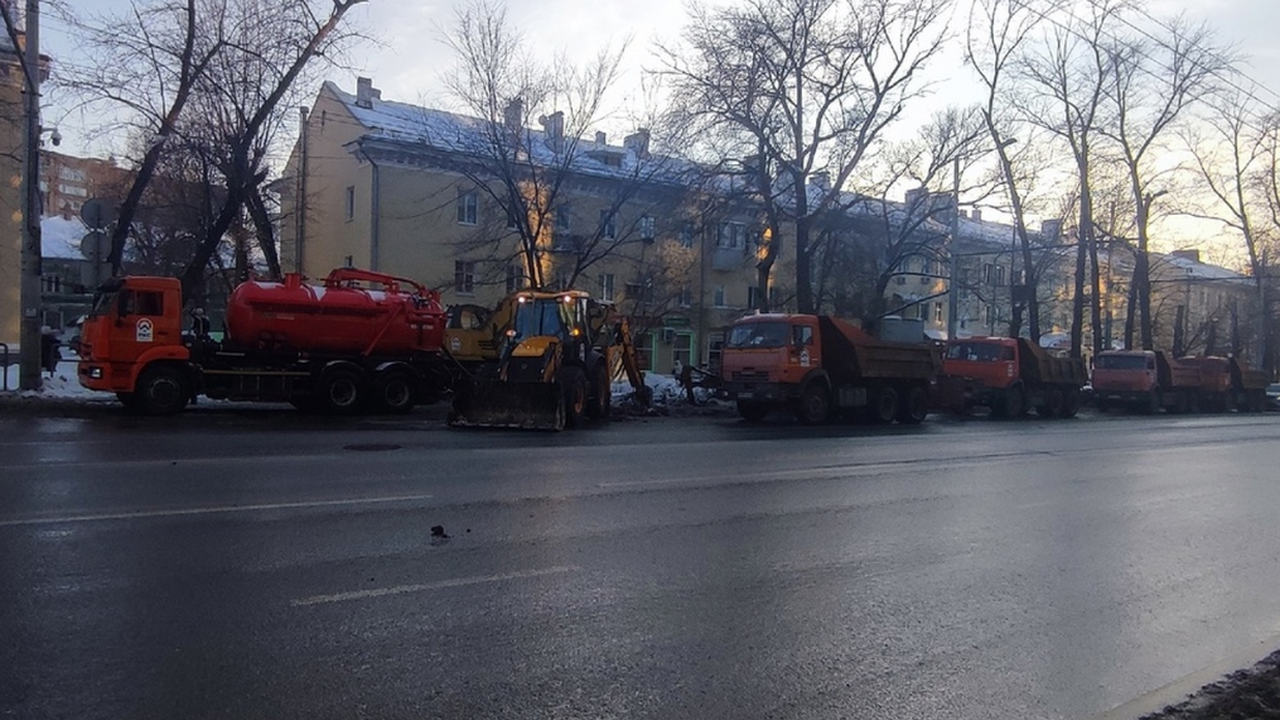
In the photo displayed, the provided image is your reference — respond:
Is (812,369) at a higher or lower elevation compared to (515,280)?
lower

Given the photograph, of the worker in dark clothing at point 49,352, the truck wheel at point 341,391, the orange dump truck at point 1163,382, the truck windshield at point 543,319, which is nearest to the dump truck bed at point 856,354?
the truck windshield at point 543,319

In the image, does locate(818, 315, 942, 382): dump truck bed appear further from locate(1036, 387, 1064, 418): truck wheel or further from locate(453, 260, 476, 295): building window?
locate(453, 260, 476, 295): building window

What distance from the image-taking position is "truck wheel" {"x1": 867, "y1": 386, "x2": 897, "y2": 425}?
24.4 meters

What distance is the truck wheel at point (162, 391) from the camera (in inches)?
703

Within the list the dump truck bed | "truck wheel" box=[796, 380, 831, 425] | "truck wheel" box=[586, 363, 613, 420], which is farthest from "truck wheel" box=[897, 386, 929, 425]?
"truck wheel" box=[586, 363, 613, 420]

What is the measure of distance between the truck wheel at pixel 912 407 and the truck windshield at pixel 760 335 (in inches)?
177

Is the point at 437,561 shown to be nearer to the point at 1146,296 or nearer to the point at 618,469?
the point at 618,469

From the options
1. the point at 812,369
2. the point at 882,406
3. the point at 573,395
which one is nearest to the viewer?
the point at 573,395

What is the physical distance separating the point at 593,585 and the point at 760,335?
16.5 metres

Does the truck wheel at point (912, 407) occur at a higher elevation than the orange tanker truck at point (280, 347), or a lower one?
lower

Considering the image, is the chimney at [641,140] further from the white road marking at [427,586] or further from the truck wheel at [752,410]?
the white road marking at [427,586]

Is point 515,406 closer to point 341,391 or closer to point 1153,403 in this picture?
point 341,391

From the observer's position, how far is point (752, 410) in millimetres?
23359

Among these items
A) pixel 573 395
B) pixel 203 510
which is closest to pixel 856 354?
pixel 573 395
